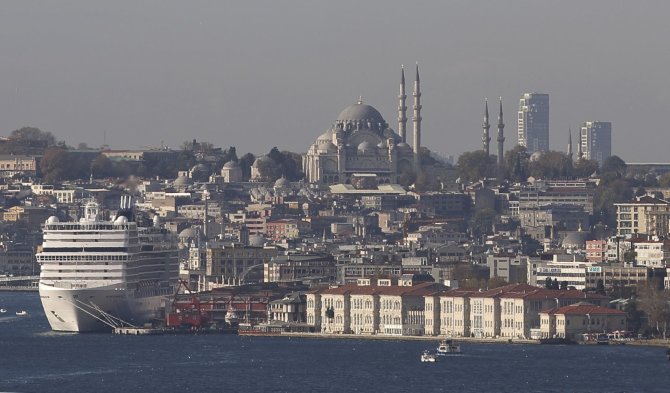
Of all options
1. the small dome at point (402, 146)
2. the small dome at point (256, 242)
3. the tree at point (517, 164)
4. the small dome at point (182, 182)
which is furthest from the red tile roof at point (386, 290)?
the small dome at point (402, 146)

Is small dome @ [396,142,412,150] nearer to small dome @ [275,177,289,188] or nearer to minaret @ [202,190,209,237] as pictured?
small dome @ [275,177,289,188]

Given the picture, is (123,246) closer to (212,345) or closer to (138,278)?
(138,278)

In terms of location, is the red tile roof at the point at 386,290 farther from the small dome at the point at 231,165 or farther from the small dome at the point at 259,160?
the small dome at the point at 259,160

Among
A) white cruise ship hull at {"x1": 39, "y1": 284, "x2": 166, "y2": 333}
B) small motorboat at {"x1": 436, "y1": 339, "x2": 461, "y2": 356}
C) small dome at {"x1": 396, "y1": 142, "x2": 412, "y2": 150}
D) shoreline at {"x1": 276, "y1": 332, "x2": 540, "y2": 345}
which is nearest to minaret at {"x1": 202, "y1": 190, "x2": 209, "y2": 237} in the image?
small dome at {"x1": 396, "y1": 142, "x2": 412, "y2": 150}

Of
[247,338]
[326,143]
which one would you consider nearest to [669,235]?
[247,338]

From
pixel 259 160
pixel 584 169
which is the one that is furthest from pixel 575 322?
pixel 259 160

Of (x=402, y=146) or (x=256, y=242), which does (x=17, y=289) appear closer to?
(x=256, y=242)

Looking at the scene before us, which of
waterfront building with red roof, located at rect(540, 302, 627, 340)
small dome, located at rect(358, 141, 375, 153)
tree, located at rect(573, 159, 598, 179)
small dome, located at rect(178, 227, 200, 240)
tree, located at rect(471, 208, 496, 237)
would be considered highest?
small dome, located at rect(358, 141, 375, 153)
